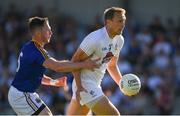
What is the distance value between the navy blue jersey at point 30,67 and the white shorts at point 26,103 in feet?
0.25

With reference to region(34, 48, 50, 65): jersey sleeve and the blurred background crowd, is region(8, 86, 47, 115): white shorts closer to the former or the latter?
region(34, 48, 50, 65): jersey sleeve

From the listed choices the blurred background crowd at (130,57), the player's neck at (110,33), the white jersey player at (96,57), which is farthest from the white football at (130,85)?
the blurred background crowd at (130,57)

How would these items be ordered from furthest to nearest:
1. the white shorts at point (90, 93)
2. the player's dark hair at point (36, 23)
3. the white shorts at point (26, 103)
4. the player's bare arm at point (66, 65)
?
the white shorts at point (90, 93)
the player's dark hair at point (36, 23)
the white shorts at point (26, 103)
the player's bare arm at point (66, 65)

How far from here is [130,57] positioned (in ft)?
57.4

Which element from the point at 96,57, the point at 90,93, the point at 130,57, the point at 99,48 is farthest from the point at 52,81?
the point at 130,57

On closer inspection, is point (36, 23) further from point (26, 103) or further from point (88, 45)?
point (26, 103)

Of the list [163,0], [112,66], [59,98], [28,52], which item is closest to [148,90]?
[59,98]

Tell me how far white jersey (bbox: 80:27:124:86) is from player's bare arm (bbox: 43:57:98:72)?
1.29ft

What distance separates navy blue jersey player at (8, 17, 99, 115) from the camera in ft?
31.9

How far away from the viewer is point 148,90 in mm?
16578

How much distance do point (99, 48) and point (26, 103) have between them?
1.39 m

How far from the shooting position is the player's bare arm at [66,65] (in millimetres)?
9641

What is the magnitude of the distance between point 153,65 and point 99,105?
6667mm

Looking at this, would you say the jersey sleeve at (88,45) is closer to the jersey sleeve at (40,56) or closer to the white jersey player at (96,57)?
the white jersey player at (96,57)
